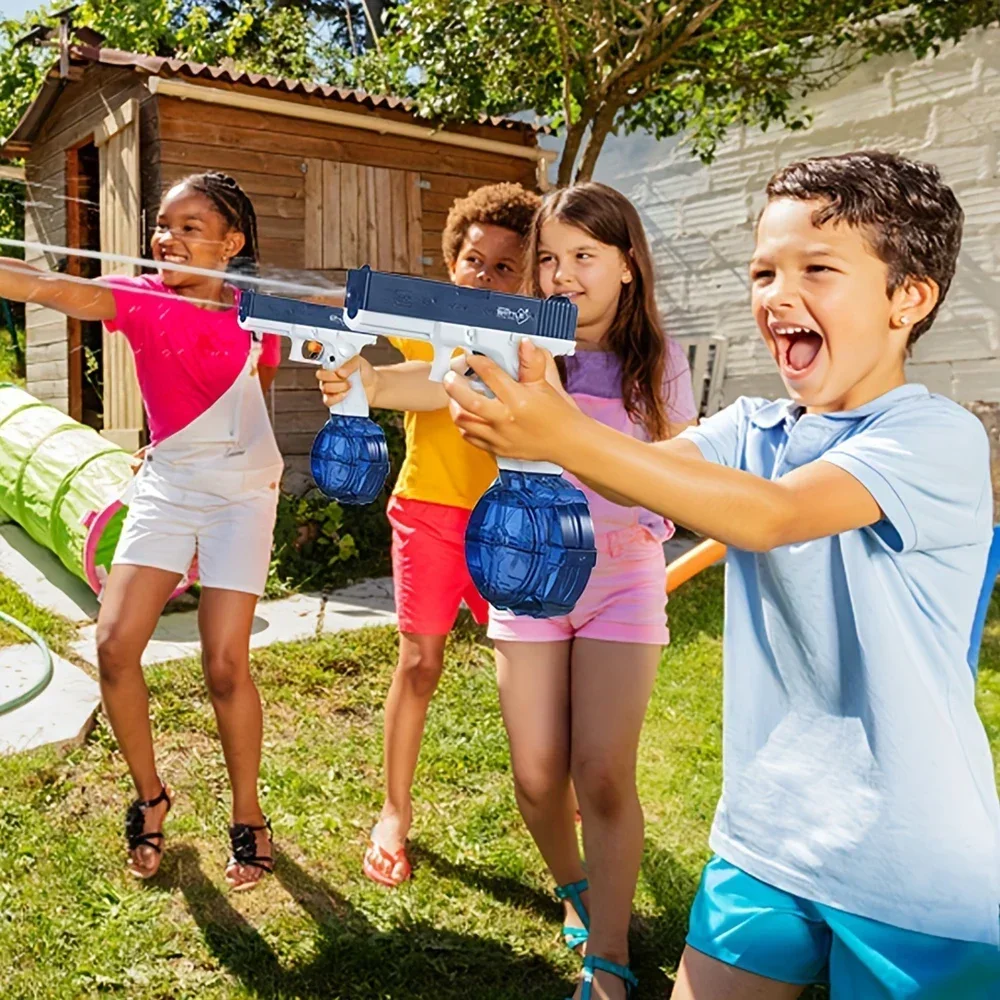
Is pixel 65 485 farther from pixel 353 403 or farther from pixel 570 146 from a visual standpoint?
pixel 353 403

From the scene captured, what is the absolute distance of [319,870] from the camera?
3.26 m

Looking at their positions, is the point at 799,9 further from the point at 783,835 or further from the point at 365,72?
the point at 783,835

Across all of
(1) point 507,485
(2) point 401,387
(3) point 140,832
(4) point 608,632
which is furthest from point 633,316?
(3) point 140,832

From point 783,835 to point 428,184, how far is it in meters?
6.02

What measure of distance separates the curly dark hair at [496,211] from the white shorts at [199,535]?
91 centimetres

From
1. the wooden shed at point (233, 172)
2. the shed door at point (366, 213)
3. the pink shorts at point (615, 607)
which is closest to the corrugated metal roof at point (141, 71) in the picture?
the wooden shed at point (233, 172)

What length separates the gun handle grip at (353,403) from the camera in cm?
138

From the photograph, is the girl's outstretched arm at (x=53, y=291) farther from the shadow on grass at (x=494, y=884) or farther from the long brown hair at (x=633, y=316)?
the shadow on grass at (x=494, y=884)

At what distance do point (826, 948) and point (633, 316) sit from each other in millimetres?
1344

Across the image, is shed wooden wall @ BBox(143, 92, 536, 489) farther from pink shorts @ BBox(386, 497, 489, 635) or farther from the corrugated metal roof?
pink shorts @ BBox(386, 497, 489, 635)

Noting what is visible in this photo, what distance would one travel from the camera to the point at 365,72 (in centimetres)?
992

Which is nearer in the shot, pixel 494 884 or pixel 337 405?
pixel 337 405

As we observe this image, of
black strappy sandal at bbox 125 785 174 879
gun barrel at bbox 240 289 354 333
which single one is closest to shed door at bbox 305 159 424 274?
black strappy sandal at bbox 125 785 174 879

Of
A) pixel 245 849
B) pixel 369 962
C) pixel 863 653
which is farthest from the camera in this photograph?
pixel 245 849
